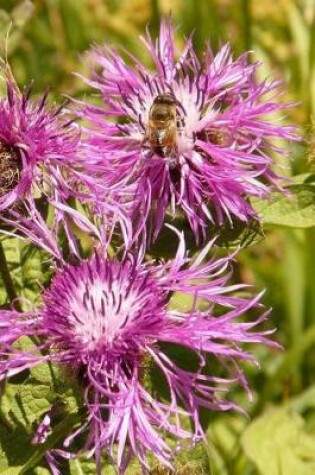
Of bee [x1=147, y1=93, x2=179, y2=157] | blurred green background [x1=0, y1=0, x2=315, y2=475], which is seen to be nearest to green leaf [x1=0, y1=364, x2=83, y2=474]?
blurred green background [x1=0, y1=0, x2=315, y2=475]

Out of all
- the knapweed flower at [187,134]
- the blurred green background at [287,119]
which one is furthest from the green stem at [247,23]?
the knapweed flower at [187,134]

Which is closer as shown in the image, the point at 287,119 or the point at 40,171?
the point at 40,171

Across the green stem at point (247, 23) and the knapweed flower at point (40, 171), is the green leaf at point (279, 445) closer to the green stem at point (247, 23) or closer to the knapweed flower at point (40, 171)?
the knapweed flower at point (40, 171)

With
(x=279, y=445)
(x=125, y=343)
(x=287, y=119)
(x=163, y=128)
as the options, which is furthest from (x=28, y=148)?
(x=287, y=119)

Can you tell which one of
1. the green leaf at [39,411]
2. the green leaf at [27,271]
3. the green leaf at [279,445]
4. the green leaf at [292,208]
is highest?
the green leaf at [292,208]

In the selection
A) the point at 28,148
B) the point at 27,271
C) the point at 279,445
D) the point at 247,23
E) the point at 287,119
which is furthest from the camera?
the point at 287,119

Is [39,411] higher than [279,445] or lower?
higher

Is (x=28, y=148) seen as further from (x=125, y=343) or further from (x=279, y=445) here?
(x=279, y=445)
